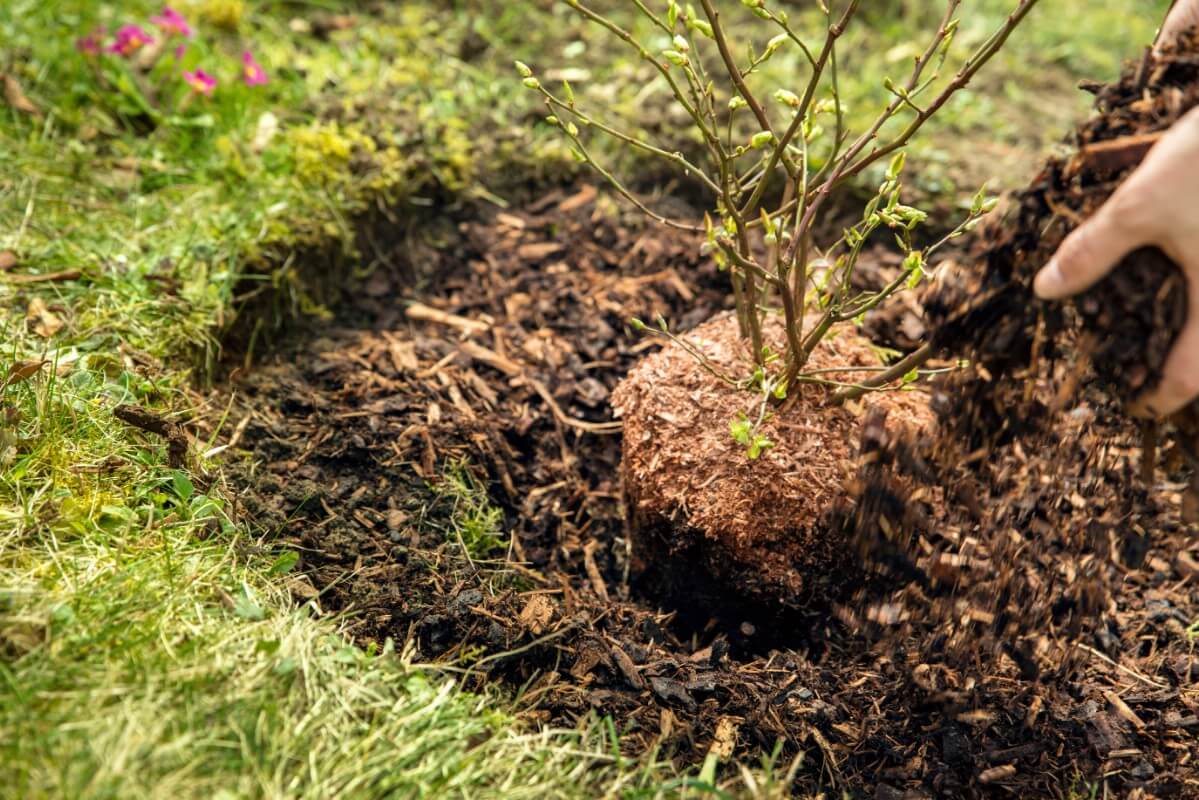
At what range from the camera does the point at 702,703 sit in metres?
2.24

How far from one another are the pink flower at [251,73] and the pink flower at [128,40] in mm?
381

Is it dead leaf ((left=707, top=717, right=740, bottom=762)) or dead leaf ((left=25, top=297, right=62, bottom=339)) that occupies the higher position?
dead leaf ((left=707, top=717, right=740, bottom=762))

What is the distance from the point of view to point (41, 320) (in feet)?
8.94

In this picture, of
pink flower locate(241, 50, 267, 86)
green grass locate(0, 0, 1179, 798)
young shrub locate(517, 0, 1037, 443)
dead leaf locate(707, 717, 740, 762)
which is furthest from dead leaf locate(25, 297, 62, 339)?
dead leaf locate(707, 717, 740, 762)

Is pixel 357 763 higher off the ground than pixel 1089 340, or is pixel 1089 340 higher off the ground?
pixel 1089 340

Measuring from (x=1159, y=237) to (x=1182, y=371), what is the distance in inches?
10.6

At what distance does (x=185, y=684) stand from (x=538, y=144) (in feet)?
8.52

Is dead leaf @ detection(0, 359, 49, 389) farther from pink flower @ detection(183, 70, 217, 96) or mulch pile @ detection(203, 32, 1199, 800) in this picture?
pink flower @ detection(183, 70, 217, 96)

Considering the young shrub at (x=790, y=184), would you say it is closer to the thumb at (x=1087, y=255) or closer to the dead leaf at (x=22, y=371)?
the thumb at (x=1087, y=255)

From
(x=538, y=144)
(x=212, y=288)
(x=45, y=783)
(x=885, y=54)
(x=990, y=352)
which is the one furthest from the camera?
(x=885, y=54)

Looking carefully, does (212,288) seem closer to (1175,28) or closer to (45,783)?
(45,783)

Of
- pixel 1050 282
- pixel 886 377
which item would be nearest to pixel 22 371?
pixel 886 377

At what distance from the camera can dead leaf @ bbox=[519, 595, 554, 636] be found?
2.28 meters

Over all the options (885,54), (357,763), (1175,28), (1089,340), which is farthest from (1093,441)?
(885,54)
